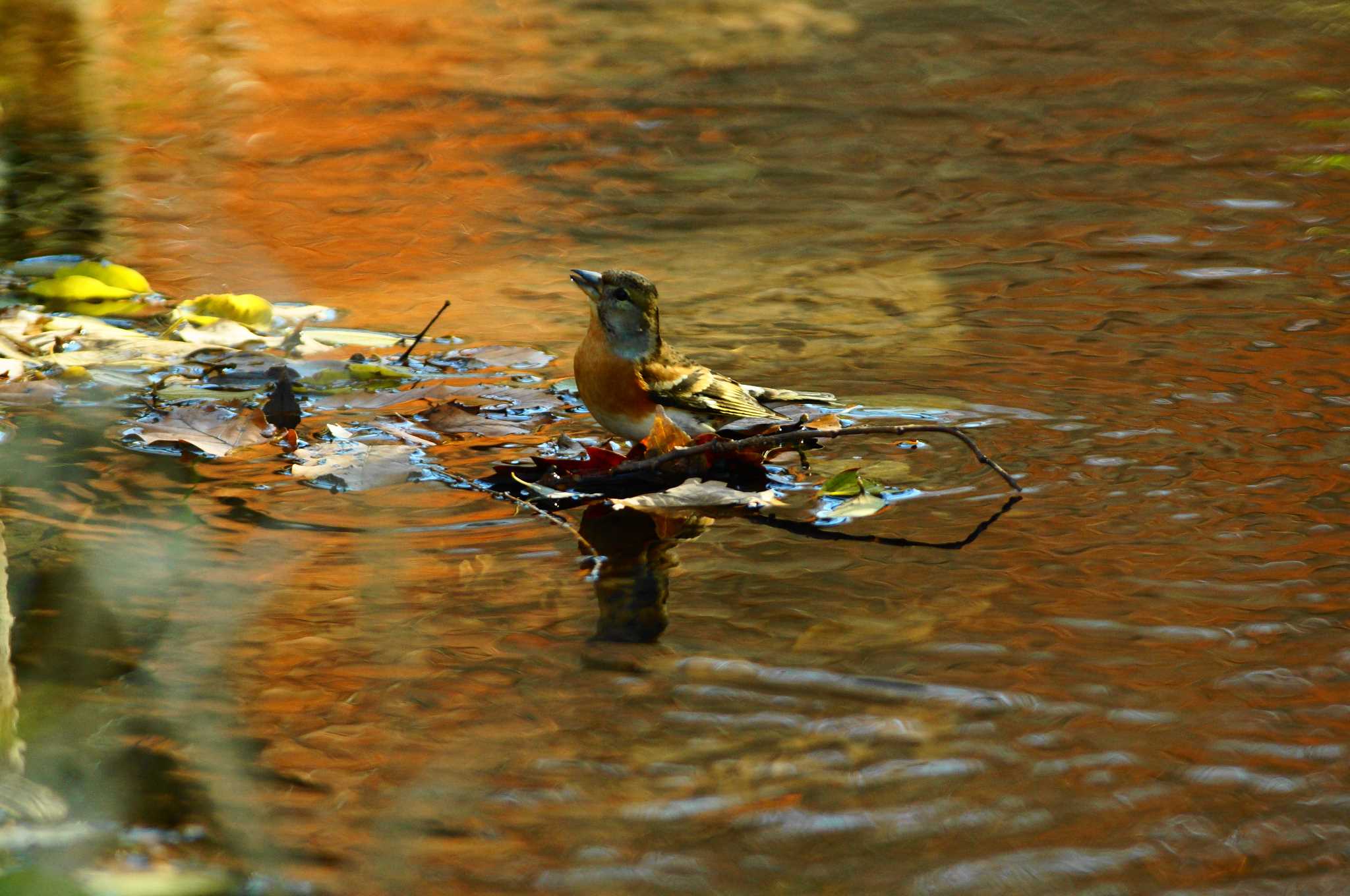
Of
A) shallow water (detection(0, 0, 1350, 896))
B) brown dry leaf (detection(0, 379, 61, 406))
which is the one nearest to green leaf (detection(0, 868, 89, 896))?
shallow water (detection(0, 0, 1350, 896))

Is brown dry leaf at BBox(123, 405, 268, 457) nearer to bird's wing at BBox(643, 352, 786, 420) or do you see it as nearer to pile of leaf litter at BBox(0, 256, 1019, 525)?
pile of leaf litter at BBox(0, 256, 1019, 525)

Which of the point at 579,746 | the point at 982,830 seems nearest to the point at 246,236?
the point at 579,746

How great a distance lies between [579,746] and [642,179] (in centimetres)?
480

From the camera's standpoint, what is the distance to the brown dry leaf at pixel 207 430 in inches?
142

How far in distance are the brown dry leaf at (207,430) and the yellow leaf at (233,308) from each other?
989 millimetres

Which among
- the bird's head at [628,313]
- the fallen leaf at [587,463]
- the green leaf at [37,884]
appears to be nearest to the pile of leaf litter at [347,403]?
the fallen leaf at [587,463]

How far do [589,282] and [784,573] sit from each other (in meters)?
1.19

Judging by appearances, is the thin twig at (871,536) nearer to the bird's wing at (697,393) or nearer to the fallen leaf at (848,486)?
the fallen leaf at (848,486)

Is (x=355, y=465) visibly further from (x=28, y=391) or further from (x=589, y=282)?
(x=28, y=391)

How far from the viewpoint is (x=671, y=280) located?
17.5ft

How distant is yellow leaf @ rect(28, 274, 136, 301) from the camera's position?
500cm

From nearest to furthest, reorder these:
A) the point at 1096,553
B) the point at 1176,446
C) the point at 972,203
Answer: the point at 1096,553
the point at 1176,446
the point at 972,203

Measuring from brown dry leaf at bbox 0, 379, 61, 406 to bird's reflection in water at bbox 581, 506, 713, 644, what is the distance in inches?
67.8

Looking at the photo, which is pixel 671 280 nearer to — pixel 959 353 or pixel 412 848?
pixel 959 353
